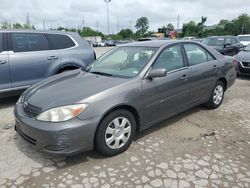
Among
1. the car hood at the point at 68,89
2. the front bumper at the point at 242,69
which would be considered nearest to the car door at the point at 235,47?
the front bumper at the point at 242,69

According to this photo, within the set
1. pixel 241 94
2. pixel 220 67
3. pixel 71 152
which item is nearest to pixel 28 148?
pixel 71 152

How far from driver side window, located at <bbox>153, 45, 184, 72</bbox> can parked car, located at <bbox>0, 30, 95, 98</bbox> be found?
270 cm

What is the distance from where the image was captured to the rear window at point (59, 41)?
5.94 metres

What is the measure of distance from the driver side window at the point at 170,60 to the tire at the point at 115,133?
0.96 m

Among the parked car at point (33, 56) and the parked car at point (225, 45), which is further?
the parked car at point (225, 45)

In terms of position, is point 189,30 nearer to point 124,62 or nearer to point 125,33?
point 125,33

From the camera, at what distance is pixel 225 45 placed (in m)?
12.7

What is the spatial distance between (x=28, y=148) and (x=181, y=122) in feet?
8.50

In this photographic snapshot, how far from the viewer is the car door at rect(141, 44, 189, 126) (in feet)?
12.0

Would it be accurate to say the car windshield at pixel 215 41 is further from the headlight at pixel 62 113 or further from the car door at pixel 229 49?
the headlight at pixel 62 113

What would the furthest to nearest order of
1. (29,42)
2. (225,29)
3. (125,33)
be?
(125,33)
(225,29)
(29,42)

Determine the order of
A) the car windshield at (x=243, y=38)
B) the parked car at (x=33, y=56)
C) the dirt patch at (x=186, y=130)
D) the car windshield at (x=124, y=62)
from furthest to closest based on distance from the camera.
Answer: the car windshield at (x=243, y=38)
the parked car at (x=33, y=56)
the dirt patch at (x=186, y=130)
the car windshield at (x=124, y=62)

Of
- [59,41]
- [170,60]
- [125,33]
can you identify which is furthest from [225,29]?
[170,60]

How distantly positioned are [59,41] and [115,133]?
3588mm
